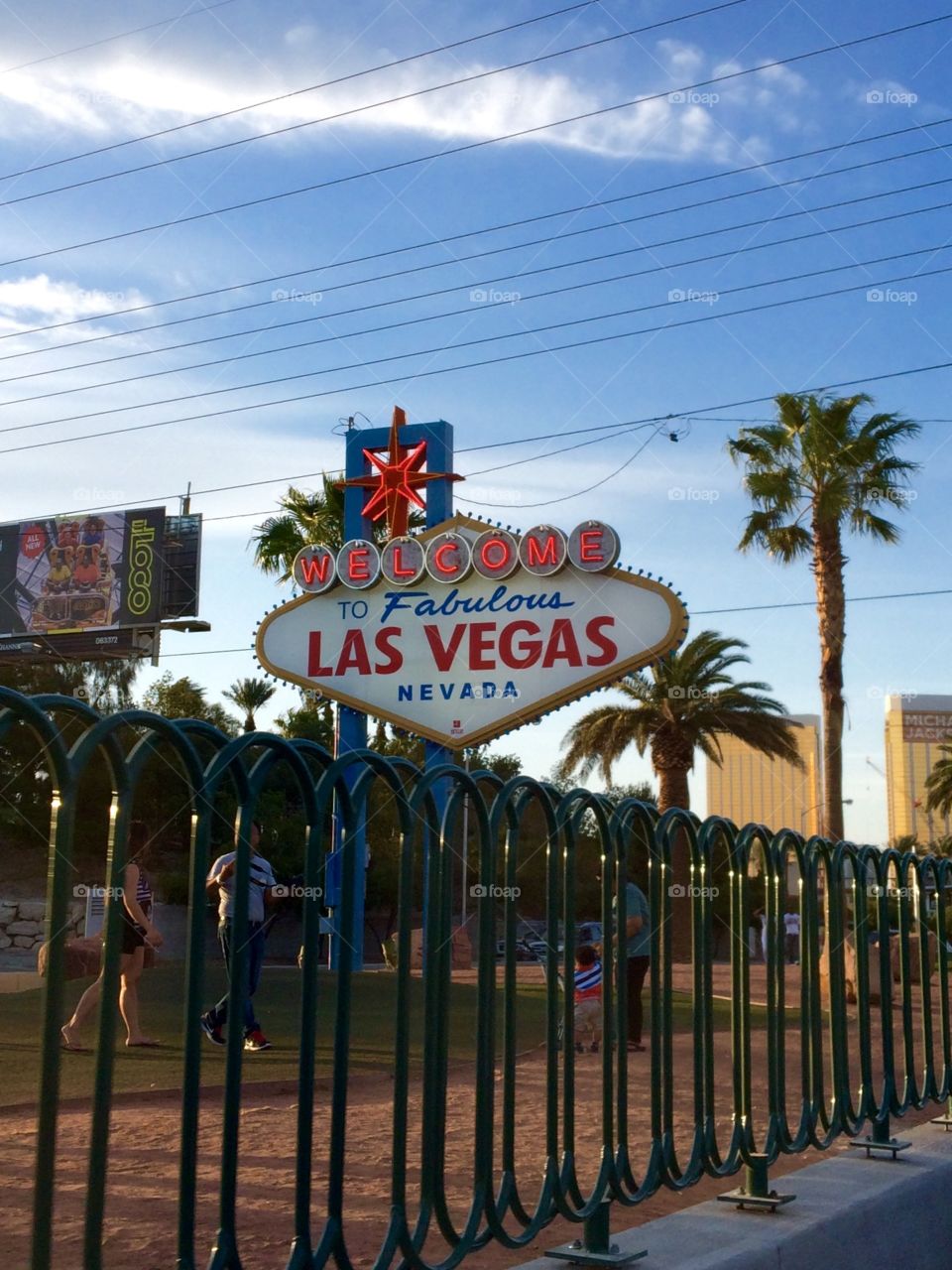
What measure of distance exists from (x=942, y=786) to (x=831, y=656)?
37249mm

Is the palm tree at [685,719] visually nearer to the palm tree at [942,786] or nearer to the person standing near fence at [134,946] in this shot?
the person standing near fence at [134,946]

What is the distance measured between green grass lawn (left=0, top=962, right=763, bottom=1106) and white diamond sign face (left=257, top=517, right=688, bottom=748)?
589 centimetres

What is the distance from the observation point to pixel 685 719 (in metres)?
30.8

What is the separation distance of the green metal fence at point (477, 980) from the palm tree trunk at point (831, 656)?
1774 centimetres

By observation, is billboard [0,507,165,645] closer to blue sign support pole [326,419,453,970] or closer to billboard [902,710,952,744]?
blue sign support pole [326,419,453,970]

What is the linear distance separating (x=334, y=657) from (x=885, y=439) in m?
11.1

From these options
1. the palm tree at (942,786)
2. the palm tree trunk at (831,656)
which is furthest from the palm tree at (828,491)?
the palm tree at (942,786)

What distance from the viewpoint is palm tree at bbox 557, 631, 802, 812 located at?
30406mm

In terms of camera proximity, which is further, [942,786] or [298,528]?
[942,786]

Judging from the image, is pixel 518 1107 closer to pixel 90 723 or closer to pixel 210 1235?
pixel 210 1235

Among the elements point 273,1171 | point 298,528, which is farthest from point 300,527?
point 273,1171

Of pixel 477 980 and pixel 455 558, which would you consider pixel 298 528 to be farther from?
pixel 477 980

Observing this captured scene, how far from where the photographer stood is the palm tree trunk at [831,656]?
2317cm

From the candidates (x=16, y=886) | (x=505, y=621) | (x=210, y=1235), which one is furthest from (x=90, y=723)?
(x=16, y=886)
